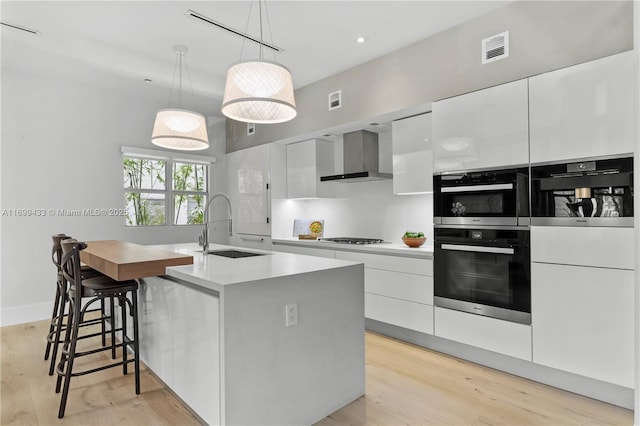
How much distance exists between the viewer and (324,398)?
212cm

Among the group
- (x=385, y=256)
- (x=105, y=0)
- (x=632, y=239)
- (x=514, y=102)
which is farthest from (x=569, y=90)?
(x=105, y=0)

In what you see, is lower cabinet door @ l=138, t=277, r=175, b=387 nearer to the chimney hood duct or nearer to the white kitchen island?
the white kitchen island

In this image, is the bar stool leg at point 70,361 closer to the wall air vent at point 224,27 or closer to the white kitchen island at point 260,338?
the white kitchen island at point 260,338

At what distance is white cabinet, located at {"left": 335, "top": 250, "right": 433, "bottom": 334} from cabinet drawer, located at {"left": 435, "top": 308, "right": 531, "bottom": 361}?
0.14 meters

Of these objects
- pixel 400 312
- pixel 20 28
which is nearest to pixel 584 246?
pixel 400 312

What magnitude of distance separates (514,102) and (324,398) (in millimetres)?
2386

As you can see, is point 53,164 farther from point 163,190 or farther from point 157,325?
point 157,325

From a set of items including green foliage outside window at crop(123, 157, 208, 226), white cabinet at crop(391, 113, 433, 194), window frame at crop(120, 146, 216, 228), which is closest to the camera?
white cabinet at crop(391, 113, 433, 194)

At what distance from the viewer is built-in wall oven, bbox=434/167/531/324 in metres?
2.61

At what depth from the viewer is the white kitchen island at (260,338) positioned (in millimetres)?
1762

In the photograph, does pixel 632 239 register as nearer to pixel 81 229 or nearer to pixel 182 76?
pixel 182 76

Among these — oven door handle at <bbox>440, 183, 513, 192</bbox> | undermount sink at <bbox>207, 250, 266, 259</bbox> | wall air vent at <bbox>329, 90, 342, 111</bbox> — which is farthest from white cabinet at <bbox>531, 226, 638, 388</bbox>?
wall air vent at <bbox>329, 90, 342, 111</bbox>

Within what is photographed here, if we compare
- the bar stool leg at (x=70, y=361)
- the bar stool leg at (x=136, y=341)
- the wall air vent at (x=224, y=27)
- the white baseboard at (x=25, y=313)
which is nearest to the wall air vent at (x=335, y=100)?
the wall air vent at (x=224, y=27)

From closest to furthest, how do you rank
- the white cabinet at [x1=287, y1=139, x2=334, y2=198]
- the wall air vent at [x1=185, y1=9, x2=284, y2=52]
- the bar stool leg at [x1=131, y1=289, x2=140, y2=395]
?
the bar stool leg at [x1=131, y1=289, x2=140, y2=395] → the wall air vent at [x1=185, y1=9, x2=284, y2=52] → the white cabinet at [x1=287, y1=139, x2=334, y2=198]
